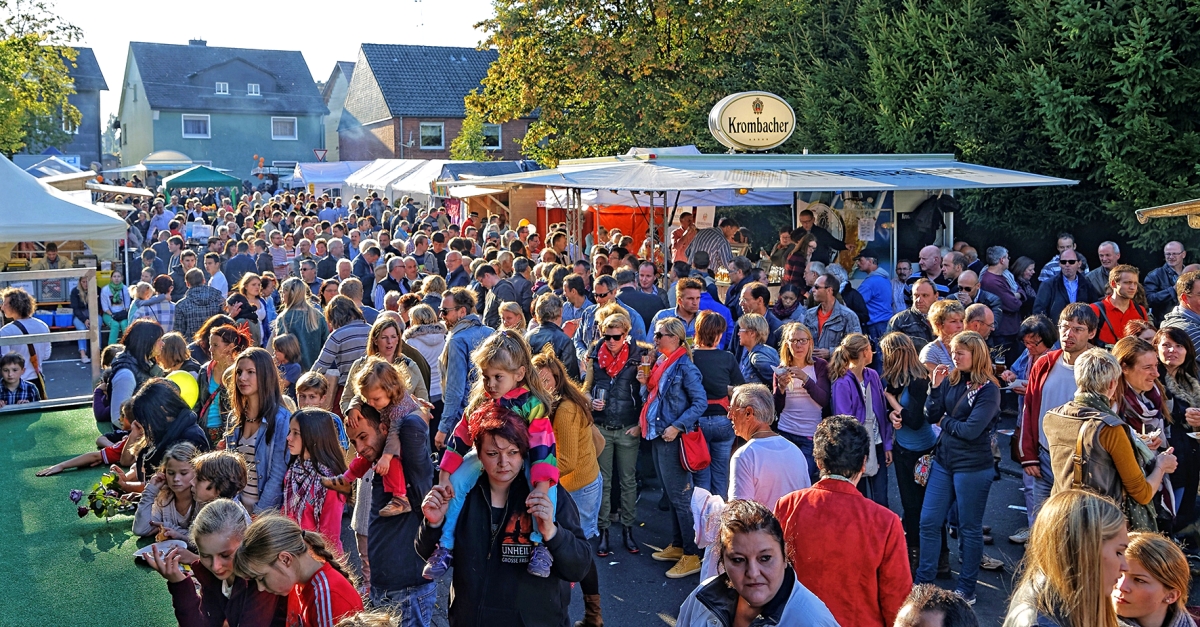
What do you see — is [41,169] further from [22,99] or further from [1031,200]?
[1031,200]

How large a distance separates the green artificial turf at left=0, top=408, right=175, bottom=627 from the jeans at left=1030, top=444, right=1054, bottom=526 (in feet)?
16.4

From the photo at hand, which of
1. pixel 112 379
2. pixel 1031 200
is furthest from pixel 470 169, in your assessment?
pixel 112 379

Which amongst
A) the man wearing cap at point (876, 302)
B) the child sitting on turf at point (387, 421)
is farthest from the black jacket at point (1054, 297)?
the child sitting on turf at point (387, 421)

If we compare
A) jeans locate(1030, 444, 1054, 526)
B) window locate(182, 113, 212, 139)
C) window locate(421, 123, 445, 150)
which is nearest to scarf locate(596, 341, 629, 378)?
jeans locate(1030, 444, 1054, 526)

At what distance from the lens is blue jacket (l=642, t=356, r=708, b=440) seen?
6523 millimetres

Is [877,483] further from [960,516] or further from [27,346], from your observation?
[27,346]

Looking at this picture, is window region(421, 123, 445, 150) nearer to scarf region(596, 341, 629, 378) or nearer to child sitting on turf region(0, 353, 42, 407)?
child sitting on turf region(0, 353, 42, 407)

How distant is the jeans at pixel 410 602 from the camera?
15.7 feet

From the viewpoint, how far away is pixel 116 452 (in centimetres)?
757

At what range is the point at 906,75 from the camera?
16781mm

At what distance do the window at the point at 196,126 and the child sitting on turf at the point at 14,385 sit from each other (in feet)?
163

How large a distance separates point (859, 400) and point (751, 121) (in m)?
8.58

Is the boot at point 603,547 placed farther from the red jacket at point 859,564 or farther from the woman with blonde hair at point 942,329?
the red jacket at point 859,564

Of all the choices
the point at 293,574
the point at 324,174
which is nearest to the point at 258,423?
the point at 293,574
